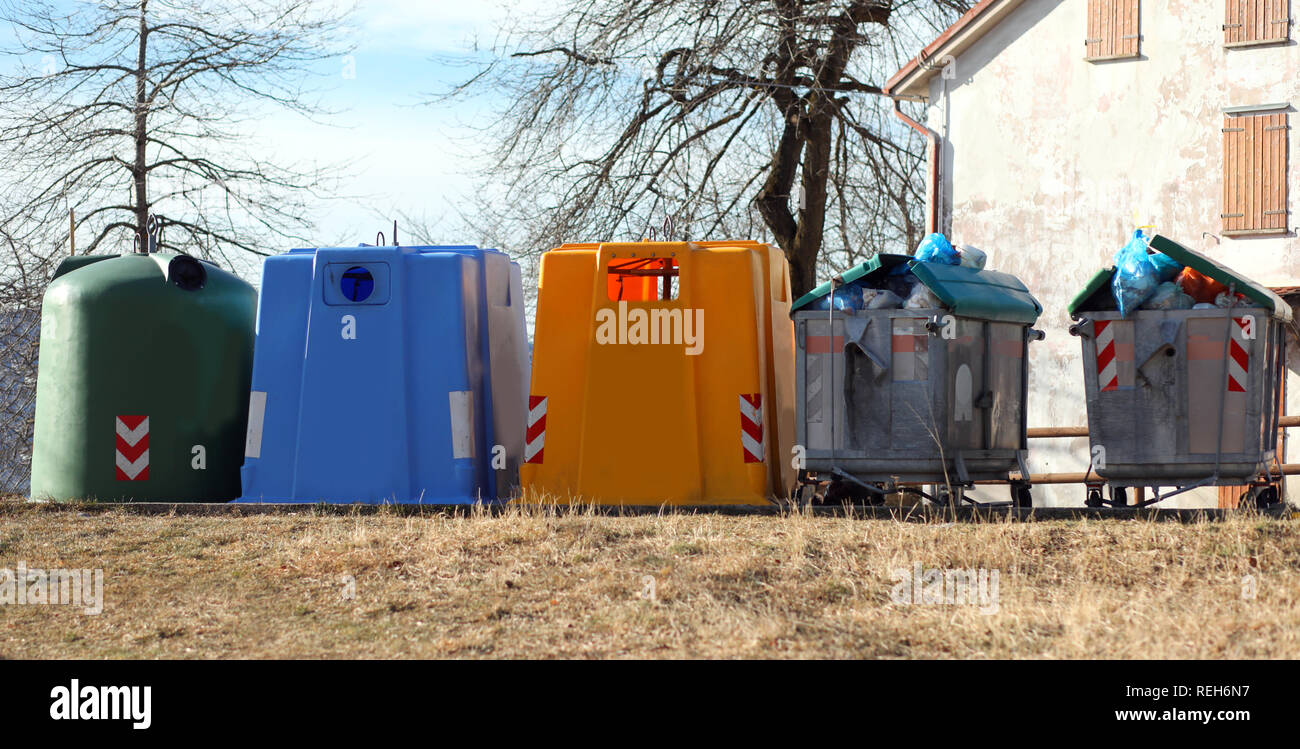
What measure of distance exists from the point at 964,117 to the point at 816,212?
105 inches

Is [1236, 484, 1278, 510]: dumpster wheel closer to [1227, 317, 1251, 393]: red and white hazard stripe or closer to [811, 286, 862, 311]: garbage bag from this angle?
[1227, 317, 1251, 393]: red and white hazard stripe

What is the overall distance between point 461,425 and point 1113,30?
33.2 feet

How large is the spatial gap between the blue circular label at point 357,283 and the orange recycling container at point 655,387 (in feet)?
3.82

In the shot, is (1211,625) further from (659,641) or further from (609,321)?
(609,321)

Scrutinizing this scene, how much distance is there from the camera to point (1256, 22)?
14.8 metres

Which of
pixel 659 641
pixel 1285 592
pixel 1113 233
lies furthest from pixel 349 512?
pixel 1113 233

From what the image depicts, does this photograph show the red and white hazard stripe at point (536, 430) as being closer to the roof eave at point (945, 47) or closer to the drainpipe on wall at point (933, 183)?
the drainpipe on wall at point (933, 183)

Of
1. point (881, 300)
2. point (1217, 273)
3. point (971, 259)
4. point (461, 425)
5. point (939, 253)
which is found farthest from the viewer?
point (971, 259)

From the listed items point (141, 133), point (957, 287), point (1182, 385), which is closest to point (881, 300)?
point (957, 287)

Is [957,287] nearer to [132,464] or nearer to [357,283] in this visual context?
[357,283]

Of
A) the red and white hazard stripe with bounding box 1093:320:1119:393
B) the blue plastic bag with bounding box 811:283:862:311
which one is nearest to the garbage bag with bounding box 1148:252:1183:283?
the red and white hazard stripe with bounding box 1093:320:1119:393

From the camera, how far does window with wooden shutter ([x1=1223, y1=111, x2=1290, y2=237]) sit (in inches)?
570

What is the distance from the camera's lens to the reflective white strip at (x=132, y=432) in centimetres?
884

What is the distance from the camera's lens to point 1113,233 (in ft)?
50.1
